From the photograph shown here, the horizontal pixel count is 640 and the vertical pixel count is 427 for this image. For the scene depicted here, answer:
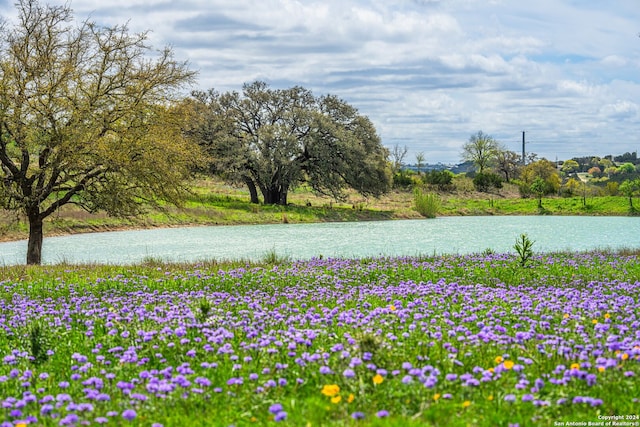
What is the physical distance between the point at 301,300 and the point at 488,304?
2673 mm

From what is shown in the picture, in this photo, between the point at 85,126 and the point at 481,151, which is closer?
the point at 85,126

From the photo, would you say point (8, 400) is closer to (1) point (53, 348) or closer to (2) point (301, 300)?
(1) point (53, 348)

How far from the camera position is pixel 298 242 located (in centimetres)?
3212

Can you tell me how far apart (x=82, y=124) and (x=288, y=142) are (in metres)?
35.0

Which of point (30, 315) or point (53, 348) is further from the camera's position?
point (30, 315)

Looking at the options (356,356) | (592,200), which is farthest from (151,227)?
(592,200)

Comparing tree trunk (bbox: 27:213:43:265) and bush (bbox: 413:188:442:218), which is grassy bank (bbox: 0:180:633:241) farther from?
tree trunk (bbox: 27:213:43:265)

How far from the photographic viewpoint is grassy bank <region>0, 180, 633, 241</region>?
131 ft

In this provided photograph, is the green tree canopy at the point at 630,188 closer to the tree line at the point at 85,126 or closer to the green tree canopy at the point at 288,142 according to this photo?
the green tree canopy at the point at 288,142

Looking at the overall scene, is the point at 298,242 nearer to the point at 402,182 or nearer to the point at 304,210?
the point at 304,210

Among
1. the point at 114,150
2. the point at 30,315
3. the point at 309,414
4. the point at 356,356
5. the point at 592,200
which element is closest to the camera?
the point at 309,414

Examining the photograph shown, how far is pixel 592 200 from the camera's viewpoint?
6675 cm

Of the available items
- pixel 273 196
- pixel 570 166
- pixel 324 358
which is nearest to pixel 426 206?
pixel 273 196

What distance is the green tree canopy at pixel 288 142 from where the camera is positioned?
180 feet
